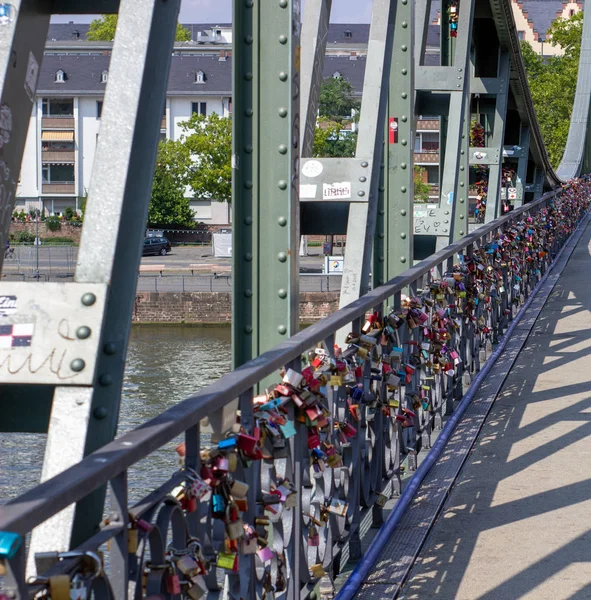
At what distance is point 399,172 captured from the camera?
7.10 meters

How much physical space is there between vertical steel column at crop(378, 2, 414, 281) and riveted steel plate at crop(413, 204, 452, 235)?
2.83 m

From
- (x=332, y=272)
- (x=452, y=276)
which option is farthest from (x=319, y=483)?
(x=332, y=272)

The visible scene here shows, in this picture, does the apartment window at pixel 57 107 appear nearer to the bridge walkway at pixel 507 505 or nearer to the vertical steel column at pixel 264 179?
the bridge walkway at pixel 507 505

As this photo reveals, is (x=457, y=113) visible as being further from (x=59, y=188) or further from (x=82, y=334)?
(x=59, y=188)

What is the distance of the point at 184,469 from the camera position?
2387 mm

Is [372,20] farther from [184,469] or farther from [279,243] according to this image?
[184,469]

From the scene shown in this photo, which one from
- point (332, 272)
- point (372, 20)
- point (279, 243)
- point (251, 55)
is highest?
point (372, 20)

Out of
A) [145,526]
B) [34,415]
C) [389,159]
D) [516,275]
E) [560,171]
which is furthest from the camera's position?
[560,171]

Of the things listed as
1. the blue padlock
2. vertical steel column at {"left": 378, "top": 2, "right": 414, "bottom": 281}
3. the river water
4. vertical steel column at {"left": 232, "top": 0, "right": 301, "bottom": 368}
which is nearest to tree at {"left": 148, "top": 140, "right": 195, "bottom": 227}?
the river water

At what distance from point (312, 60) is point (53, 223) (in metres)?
63.0

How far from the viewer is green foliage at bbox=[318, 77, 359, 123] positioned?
69375 millimetres

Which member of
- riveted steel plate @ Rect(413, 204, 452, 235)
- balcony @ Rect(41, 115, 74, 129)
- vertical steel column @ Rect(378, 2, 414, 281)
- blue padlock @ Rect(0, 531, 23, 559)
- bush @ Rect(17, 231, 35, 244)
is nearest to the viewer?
blue padlock @ Rect(0, 531, 23, 559)

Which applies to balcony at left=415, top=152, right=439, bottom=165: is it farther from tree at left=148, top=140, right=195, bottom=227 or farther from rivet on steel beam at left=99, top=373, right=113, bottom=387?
rivet on steel beam at left=99, top=373, right=113, bottom=387

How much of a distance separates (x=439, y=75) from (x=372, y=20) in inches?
159
